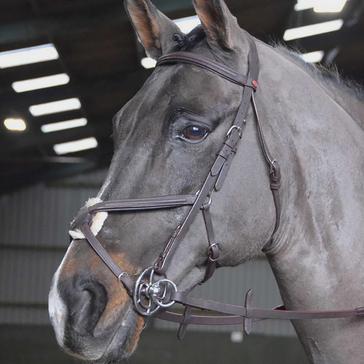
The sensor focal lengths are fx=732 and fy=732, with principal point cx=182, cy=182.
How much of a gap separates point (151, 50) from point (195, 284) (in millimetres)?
1018

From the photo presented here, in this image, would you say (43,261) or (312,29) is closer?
(312,29)

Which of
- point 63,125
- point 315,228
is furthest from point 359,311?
point 63,125

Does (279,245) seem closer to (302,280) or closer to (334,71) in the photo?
(302,280)

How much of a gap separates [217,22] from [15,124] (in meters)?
12.7

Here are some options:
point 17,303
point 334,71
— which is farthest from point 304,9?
point 17,303

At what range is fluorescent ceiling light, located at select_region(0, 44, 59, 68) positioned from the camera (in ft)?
34.9

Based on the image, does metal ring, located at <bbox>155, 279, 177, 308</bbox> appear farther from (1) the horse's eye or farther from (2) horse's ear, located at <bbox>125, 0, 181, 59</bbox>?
(2) horse's ear, located at <bbox>125, 0, 181, 59</bbox>

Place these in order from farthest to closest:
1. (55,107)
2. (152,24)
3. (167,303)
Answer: (55,107), (152,24), (167,303)

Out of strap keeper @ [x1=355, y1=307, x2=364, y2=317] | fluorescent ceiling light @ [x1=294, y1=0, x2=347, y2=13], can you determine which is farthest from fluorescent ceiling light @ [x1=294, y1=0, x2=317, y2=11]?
strap keeper @ [x1=355, y1=307, x2=364, y2=317]

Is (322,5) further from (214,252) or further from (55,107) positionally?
(214,252)

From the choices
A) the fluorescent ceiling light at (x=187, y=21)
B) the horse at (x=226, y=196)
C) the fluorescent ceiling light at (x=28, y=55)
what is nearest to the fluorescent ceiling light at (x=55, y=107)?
the fluorescent ceiling light at (x=28, y=55)

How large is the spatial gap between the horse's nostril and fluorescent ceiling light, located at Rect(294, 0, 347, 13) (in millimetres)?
8922

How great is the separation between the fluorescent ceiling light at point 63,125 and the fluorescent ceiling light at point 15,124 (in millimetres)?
496

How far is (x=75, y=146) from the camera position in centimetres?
1795
